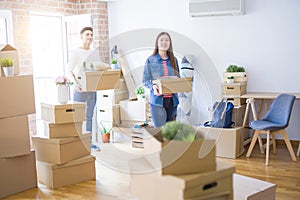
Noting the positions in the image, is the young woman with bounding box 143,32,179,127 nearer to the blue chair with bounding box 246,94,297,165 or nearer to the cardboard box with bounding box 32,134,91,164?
the cardboard box with bounding box 32,134,91,164

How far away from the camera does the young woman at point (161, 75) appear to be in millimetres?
3539

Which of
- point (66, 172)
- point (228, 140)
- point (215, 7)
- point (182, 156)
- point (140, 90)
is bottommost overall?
point (66, 172)

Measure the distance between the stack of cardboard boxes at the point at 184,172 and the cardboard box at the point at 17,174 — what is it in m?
2.01

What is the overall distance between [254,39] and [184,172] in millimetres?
3689

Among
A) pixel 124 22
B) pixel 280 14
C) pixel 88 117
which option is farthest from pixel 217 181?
pixel 124 22

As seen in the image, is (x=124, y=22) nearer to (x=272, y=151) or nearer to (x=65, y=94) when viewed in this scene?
(x=65, y=94)

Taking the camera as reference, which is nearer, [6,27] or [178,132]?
[178,132]

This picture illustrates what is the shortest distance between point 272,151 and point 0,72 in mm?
3284

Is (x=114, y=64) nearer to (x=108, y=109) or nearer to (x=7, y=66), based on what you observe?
(x=108, y=109)

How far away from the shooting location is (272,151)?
4.51m

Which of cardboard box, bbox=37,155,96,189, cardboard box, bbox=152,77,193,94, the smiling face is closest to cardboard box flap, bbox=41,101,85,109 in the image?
cardboard box, bbox=37,155,96,189

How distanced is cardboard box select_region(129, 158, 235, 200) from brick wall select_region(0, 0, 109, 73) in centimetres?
356

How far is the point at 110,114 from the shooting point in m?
5.25

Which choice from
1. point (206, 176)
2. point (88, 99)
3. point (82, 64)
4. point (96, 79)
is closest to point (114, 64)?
point (88, 99)
